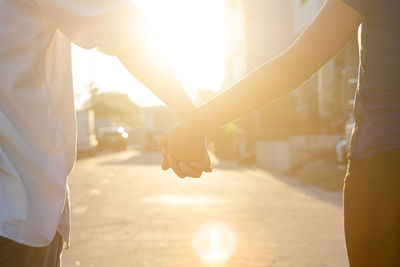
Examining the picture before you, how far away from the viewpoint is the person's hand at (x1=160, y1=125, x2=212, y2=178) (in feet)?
7.64

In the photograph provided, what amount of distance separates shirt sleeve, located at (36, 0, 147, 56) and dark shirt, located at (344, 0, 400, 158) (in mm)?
608

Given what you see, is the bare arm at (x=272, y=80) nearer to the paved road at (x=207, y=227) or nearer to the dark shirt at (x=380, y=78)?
the dark shirt at (x=380, y=78)

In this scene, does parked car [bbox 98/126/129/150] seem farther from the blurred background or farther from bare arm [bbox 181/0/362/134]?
bare arm [bbox 181/0/362/134]

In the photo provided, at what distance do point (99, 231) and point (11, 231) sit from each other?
612 centimetres

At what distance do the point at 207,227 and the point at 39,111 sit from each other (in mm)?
6246

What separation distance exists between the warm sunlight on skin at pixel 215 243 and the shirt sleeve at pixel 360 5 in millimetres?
4095

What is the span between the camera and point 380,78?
73.1 inches

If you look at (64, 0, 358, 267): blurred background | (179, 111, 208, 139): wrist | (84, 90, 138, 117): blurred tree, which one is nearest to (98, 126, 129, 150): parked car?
(64, 0, 358, 267): blurred background

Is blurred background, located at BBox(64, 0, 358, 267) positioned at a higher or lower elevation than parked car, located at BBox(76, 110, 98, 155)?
higher

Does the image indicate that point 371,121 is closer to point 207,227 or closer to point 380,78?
point 380,78

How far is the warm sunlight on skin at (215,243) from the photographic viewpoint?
5950 mm

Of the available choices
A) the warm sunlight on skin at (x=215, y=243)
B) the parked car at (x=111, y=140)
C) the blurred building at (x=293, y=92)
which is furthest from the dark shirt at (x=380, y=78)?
the parked car at (x=111, y=140)

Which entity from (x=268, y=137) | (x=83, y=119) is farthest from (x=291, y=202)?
(x=83, y=119)

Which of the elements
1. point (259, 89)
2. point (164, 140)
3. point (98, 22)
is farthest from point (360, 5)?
point (164, 140)
